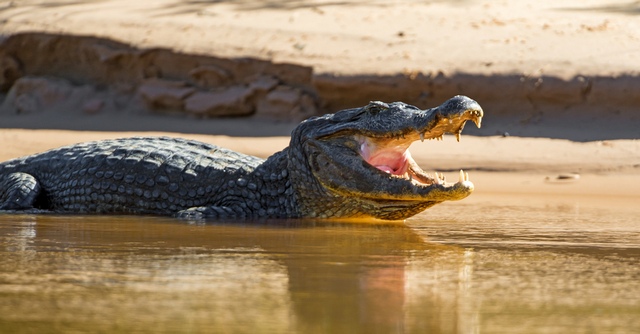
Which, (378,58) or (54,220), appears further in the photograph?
(378,58)

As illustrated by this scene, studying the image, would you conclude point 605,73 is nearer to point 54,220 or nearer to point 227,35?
point 227,35

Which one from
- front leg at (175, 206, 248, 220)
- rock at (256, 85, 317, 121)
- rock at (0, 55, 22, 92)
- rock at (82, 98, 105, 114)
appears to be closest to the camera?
front leg at (175, 206, 248, 220)

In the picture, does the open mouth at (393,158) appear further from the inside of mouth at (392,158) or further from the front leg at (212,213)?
the front leg at (212,213)

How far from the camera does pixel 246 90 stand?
12.4 metres

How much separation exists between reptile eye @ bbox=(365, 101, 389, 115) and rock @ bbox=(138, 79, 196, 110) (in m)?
6.70

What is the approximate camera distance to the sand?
32.7 ft

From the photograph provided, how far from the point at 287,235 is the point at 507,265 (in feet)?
5.06

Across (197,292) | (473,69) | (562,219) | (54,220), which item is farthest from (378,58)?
(197,292)

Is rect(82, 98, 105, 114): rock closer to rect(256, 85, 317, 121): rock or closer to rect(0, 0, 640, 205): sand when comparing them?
rect(0, 0, 640, 205): sand

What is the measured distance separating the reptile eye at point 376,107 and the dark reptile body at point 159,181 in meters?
0.82

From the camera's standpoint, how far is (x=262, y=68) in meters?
12.6

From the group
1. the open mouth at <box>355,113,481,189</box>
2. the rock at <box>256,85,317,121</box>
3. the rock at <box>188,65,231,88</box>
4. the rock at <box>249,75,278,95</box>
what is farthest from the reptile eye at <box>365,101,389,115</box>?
the rock at <box>188,65,231,88</box>

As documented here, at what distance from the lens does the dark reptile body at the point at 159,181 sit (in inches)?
273

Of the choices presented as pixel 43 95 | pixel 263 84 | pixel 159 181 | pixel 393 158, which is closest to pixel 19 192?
pixel 159 181
